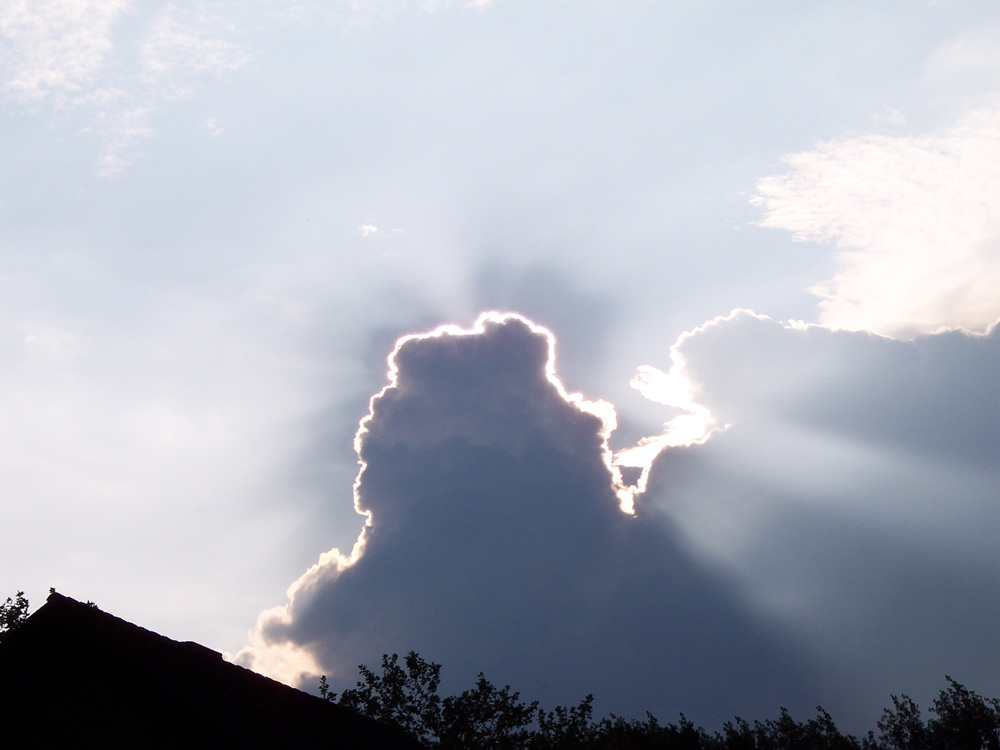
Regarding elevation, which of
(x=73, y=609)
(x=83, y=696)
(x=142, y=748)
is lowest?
(x=142, y=748)

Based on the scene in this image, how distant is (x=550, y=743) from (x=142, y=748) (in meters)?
31.2

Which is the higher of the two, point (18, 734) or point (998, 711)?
point (998, 711)

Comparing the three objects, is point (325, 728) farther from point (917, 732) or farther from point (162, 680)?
point (917, 732)

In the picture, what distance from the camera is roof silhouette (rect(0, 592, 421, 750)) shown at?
14625 millimetres

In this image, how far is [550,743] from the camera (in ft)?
132

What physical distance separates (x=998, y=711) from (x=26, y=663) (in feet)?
267

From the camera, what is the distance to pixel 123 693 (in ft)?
51.8

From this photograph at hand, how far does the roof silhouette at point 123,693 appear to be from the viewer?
14.6 m

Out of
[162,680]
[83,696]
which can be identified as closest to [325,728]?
[162,680]

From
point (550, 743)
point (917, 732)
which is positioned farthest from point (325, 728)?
point (917, 732)

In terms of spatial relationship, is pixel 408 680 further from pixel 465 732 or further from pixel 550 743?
pixel 550 743

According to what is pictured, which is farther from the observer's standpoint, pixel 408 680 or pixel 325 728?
pixel 408 680

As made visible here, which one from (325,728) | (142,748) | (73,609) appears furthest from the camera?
(325,728)

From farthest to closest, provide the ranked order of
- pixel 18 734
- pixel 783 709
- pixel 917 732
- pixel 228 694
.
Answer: pixel 783 709, pixel 917 732, pixel 228 694, pixel 18 734
